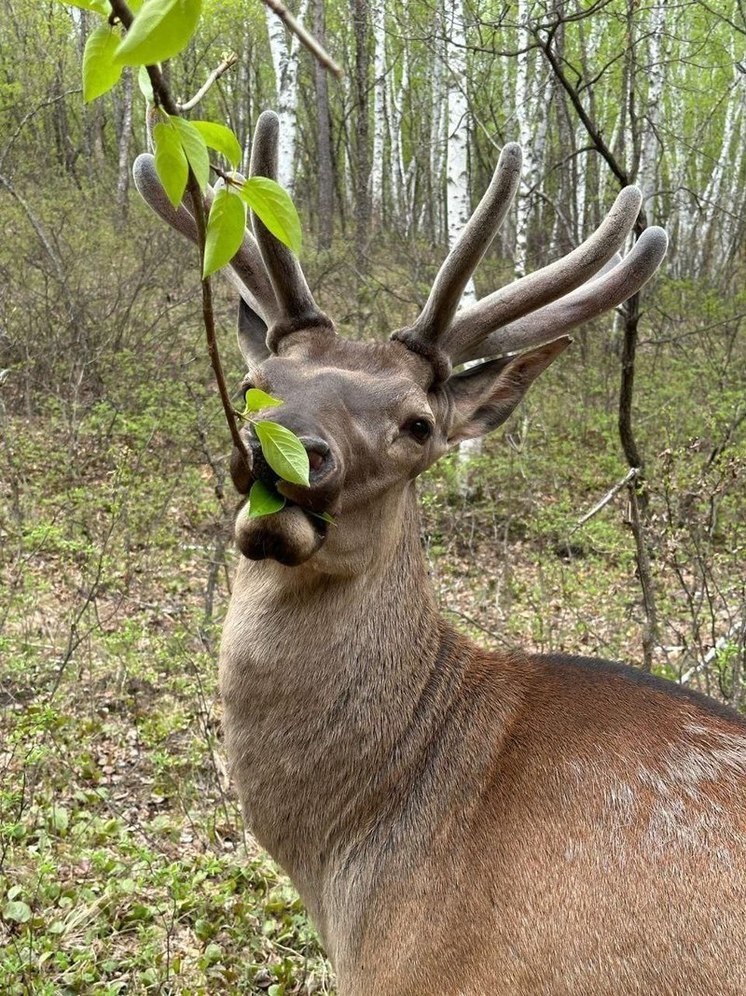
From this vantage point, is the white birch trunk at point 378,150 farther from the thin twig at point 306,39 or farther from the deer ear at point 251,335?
the thin twig at point 306,39

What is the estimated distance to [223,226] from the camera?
1.49 m

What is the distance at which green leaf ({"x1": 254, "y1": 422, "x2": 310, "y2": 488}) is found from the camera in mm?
1896

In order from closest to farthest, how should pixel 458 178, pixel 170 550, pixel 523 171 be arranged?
pixel 170 550 → pixel 458 178 → pixel 523 171

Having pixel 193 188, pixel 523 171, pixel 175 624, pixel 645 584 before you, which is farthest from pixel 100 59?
pixel 523 171

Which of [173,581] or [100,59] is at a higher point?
[100,59]

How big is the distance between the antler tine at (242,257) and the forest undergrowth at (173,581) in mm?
2276

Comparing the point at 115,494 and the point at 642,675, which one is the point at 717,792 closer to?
the point at 642,675

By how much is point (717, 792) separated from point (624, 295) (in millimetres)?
1819

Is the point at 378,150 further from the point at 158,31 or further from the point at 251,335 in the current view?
the point at 158,31

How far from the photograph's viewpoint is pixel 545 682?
3430 millimetres

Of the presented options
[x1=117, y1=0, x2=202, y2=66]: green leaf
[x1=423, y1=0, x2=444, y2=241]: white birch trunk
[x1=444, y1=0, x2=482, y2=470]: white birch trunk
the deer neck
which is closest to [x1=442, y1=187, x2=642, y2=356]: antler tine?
the deer neck

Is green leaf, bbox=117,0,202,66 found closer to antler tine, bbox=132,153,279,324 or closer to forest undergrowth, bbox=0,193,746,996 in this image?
antler tine, bbox=132,153,279,324

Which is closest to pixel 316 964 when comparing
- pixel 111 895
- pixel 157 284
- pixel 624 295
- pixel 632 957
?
pixel 111 895

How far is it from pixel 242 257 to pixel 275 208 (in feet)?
7.20
